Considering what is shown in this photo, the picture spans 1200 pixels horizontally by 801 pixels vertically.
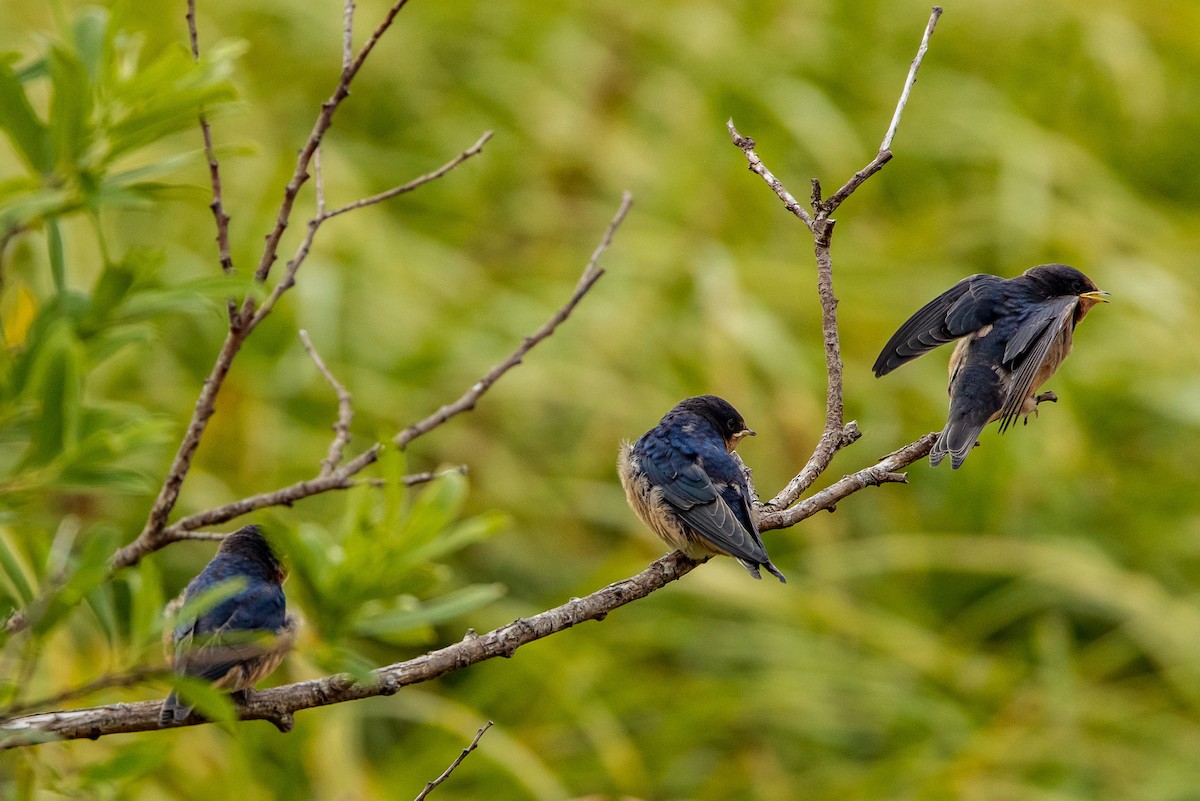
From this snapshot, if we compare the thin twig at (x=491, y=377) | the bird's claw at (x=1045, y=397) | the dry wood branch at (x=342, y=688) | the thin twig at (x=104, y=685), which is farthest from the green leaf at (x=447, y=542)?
the bird's claw at (x=1045, y=397)

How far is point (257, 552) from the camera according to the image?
252cm

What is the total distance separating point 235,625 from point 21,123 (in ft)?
3.32

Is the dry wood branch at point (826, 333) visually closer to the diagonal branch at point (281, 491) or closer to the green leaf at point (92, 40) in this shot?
the diagonal branch at point (281, 491)

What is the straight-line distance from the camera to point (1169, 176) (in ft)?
24.5

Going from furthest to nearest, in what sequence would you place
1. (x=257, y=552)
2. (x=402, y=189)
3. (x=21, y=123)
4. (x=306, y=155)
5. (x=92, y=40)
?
(x=257, y=552), (x=402, y=189), (x=306, y=155), (x=92, y=40), (x=21, y=123)

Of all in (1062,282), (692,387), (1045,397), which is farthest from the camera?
(692,387)

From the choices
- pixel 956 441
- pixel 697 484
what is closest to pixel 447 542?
pixel 697 484

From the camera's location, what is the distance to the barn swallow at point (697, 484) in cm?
267

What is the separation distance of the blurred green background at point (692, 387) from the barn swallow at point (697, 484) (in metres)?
0.77

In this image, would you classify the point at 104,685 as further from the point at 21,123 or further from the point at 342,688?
the point at 21,123

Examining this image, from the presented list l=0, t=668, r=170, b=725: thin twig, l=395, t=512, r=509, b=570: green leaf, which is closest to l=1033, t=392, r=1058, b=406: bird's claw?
l=395, t=512, r=509, b=570: green leaf

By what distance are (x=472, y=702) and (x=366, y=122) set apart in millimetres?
3686

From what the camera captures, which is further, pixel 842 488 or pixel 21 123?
pixel 842 488

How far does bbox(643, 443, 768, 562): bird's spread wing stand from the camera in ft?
8.65
